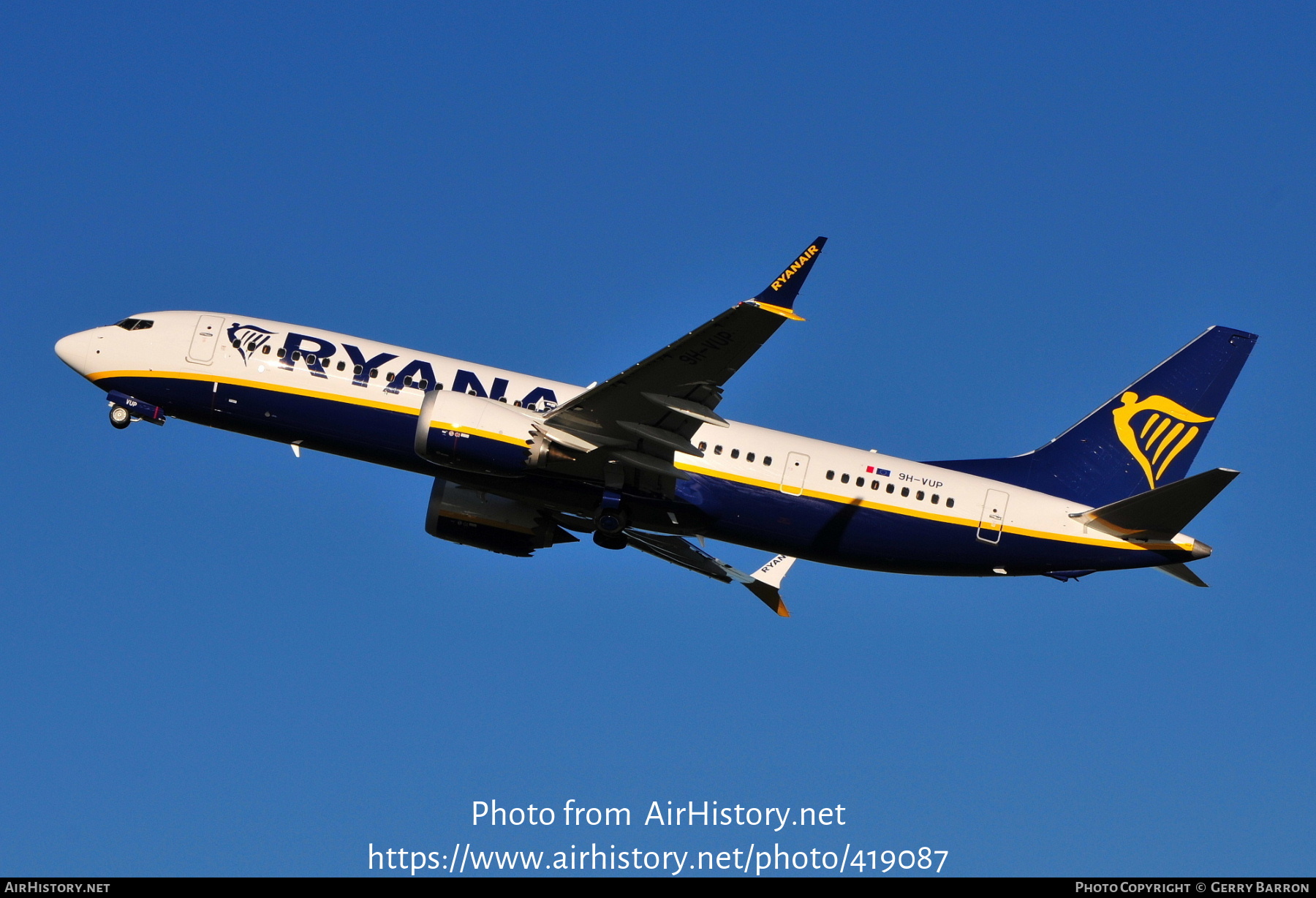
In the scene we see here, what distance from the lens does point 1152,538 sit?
36.2 metres

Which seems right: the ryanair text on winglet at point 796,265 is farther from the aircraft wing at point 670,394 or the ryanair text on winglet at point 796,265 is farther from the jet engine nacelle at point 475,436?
the jet engine nacelle at point 475,436

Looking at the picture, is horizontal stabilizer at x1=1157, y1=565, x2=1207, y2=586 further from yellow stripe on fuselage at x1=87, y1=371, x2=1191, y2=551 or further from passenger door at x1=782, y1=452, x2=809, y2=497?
passenger door at x1=782, y1=452, x2=809, y2=497

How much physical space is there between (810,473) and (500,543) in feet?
32.1

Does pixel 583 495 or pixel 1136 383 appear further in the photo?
pixel 1136 383

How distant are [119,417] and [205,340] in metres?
3.28

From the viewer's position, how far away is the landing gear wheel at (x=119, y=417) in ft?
122

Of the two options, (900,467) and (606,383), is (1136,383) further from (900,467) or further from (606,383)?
(606,383)

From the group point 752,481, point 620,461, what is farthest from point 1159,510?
point 620,461

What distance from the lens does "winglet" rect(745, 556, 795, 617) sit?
4128 cm

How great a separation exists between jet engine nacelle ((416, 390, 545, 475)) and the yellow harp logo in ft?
58.7

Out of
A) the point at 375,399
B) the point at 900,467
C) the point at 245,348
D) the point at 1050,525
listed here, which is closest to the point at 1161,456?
the point at 1050,525

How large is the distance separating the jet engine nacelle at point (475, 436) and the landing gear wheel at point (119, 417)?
9026mm

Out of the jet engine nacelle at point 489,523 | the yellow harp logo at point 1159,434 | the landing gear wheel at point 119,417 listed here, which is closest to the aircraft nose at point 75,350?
the landing gear wheel at point 119,417

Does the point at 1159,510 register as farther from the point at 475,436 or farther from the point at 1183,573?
the point at 475,436
